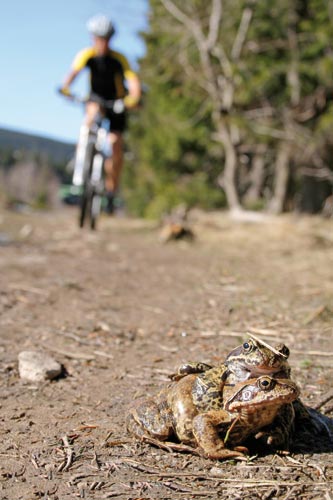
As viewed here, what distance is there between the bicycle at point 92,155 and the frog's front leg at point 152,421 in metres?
6.27

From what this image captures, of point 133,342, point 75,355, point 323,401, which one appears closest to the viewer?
point 323,401

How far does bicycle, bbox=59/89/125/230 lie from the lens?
8164 millimetres

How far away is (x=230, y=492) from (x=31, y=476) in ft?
1.94

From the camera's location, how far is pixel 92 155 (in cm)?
825

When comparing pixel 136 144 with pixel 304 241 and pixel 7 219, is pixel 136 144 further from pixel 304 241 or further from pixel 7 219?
pixel 304 241

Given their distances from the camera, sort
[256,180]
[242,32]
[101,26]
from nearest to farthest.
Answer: [101,26] < [242,32] < [256,180]

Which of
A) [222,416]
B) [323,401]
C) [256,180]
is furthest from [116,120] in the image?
[256,180]

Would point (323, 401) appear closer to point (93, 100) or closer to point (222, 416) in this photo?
point (222, 416)

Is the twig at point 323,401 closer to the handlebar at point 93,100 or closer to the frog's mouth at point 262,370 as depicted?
the frog's mouth at point 262,370

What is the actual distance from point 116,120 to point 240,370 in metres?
6.68

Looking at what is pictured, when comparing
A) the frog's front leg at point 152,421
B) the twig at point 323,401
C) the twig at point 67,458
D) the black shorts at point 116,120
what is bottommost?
the twig at point 67,458

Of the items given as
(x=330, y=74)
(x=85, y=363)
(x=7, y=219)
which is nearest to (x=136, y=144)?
(x=330, y=74)

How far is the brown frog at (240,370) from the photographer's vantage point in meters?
1.96

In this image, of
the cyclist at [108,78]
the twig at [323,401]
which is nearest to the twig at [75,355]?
the twig at [323,401]
